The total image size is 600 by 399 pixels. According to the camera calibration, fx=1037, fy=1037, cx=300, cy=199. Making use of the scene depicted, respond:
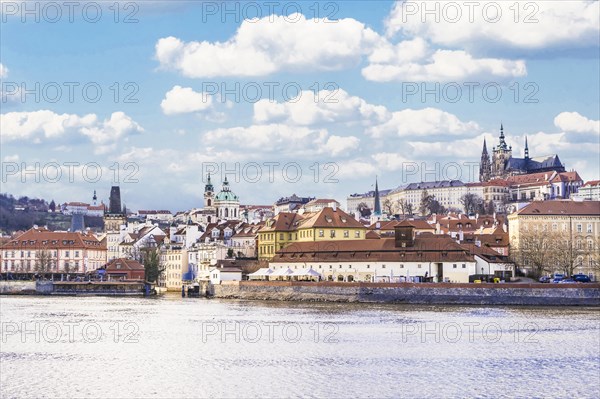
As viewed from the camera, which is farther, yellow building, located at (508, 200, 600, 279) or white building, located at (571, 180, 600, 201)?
white building, located at (571, 180, 600, 201)

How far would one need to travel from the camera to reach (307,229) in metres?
96.1

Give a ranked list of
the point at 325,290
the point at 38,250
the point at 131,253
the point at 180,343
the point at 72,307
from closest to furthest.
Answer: the point at 180,343, the point at 72,307, the point at 325,290, the point at 38,250, the point at 131,253

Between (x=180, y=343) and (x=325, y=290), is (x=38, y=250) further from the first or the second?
(x=180, y=343)

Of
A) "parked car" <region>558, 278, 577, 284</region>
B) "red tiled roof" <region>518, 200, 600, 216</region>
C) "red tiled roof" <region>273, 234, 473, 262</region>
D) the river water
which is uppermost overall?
"red tiled roof" <region>518, 200, 600, 216</region>

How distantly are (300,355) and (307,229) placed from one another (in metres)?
60.0

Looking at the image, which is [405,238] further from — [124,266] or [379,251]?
[124,266]

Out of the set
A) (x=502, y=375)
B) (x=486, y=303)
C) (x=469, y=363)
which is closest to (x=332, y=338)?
(x=469, y=363)

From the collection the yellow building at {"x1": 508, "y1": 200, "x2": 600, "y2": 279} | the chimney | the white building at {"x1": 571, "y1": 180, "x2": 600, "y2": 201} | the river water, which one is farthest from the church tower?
the river water

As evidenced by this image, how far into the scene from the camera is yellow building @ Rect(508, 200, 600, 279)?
288ft

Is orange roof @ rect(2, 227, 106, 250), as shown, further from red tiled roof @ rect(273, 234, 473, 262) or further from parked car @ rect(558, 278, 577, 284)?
parked car @ rect(558, 278, 577, 284)

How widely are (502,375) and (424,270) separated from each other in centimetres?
4568

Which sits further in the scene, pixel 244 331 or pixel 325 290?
pixel 325 290

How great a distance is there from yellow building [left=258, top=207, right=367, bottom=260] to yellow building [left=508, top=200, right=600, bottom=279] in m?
14.6

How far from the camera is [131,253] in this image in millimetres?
132500
